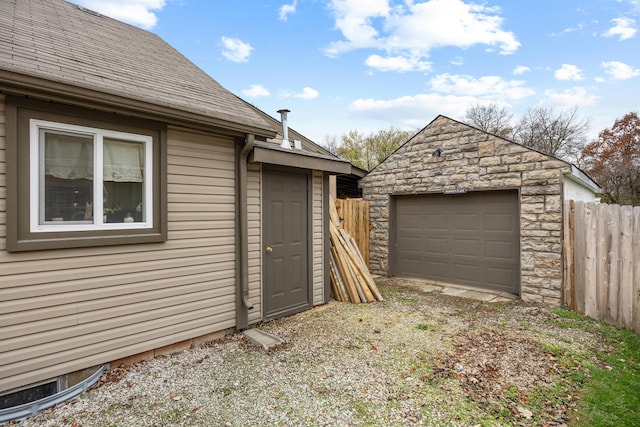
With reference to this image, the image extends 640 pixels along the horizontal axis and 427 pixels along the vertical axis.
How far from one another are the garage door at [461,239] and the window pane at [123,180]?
19.3 feet

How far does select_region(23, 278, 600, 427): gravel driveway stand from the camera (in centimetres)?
238

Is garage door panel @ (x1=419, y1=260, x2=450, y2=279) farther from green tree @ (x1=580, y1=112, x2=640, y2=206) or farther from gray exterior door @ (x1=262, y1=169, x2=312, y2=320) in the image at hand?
green tree @ (x1=580, y1=112, x2=640, y2=206)

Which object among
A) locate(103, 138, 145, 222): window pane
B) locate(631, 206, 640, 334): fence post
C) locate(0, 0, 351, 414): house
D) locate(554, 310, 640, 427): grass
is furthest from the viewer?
locate(631, 206, 640, 334): fence post

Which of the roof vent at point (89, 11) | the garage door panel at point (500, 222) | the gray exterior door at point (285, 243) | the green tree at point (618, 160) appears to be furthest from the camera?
the green tree at point (618, 160)

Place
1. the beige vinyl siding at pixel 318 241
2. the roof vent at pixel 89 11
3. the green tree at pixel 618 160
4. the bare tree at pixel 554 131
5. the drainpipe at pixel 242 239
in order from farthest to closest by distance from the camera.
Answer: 1. the bare tree at pixel 554 131
2. the green tree at pixel 618 160
3. the beige vinyl siding at pixel 318 241
4. the roof vent at pixel 89 11
5. the drainpipe at pixel 242 239

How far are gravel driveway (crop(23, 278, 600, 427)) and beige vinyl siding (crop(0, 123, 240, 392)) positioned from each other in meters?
0.36

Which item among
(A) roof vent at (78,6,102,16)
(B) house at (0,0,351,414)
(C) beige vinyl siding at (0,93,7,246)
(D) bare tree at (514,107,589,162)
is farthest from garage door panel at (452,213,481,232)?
(D) bare tree at (514,107,589,162)

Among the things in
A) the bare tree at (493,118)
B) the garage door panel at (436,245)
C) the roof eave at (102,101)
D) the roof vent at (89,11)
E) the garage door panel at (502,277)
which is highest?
the bare tree at (493,118)

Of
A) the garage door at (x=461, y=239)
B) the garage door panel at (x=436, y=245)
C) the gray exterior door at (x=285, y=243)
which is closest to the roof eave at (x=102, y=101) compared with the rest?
the gray exterior door at (x=285, y=243)

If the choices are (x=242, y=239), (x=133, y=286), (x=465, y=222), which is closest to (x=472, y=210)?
(x=465, y=222)

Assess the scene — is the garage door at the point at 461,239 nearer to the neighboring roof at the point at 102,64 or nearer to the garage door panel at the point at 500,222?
the garage door panel at the point at 500,222

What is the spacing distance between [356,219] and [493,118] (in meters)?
17.6

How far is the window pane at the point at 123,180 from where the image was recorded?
3.01m

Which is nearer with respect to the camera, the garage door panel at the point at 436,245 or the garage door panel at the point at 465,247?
the garage door panel at the point at 465,247
